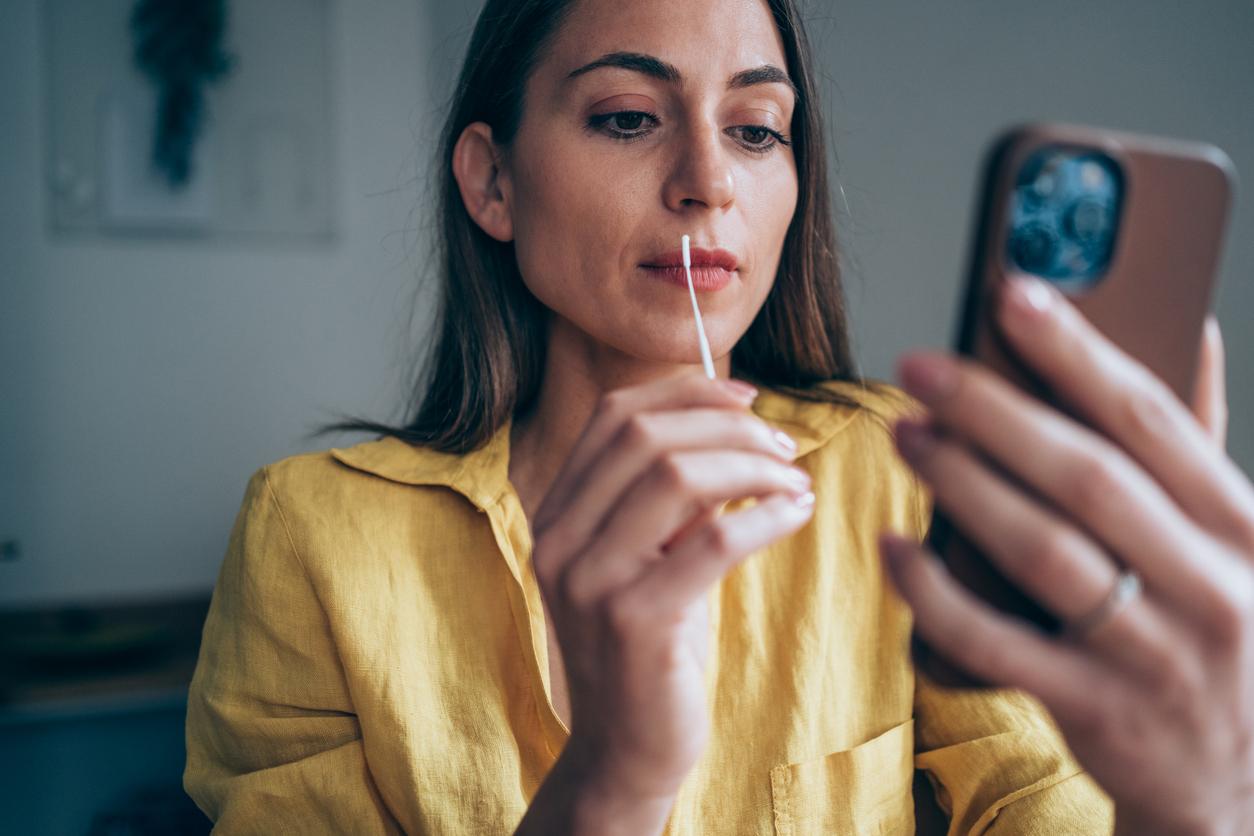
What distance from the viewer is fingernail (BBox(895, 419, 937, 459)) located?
0.44 m

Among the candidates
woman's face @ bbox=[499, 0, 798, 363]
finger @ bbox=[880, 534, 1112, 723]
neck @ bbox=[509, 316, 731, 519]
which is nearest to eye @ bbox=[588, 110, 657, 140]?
woman's face @ bbox=[499, 0, 798, 363]

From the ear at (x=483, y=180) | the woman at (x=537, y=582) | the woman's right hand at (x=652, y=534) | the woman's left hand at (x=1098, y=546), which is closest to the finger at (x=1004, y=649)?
the woman's left hand at (x=1098, y=546)

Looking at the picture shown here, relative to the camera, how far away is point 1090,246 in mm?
479

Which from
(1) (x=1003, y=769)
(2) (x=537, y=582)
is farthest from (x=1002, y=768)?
(2) (x=537, y=582)

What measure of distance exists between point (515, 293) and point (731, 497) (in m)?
0.73

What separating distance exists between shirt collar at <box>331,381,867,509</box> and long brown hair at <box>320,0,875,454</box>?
18 millimetres

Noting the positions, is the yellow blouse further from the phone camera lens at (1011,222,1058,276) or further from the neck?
the phone camera lens at (1011,222,1058,276)

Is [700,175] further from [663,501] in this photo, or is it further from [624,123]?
[663,501]

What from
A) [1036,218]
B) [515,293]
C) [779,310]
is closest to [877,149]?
[779,310]

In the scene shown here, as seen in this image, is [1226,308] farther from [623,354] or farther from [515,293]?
[515,293]

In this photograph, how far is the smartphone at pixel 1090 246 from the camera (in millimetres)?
451

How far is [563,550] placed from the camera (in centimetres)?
55

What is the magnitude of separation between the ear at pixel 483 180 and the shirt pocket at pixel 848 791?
655 mm

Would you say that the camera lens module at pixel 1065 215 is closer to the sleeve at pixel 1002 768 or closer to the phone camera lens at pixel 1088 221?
the phone camera lens at pixel 1088 221
